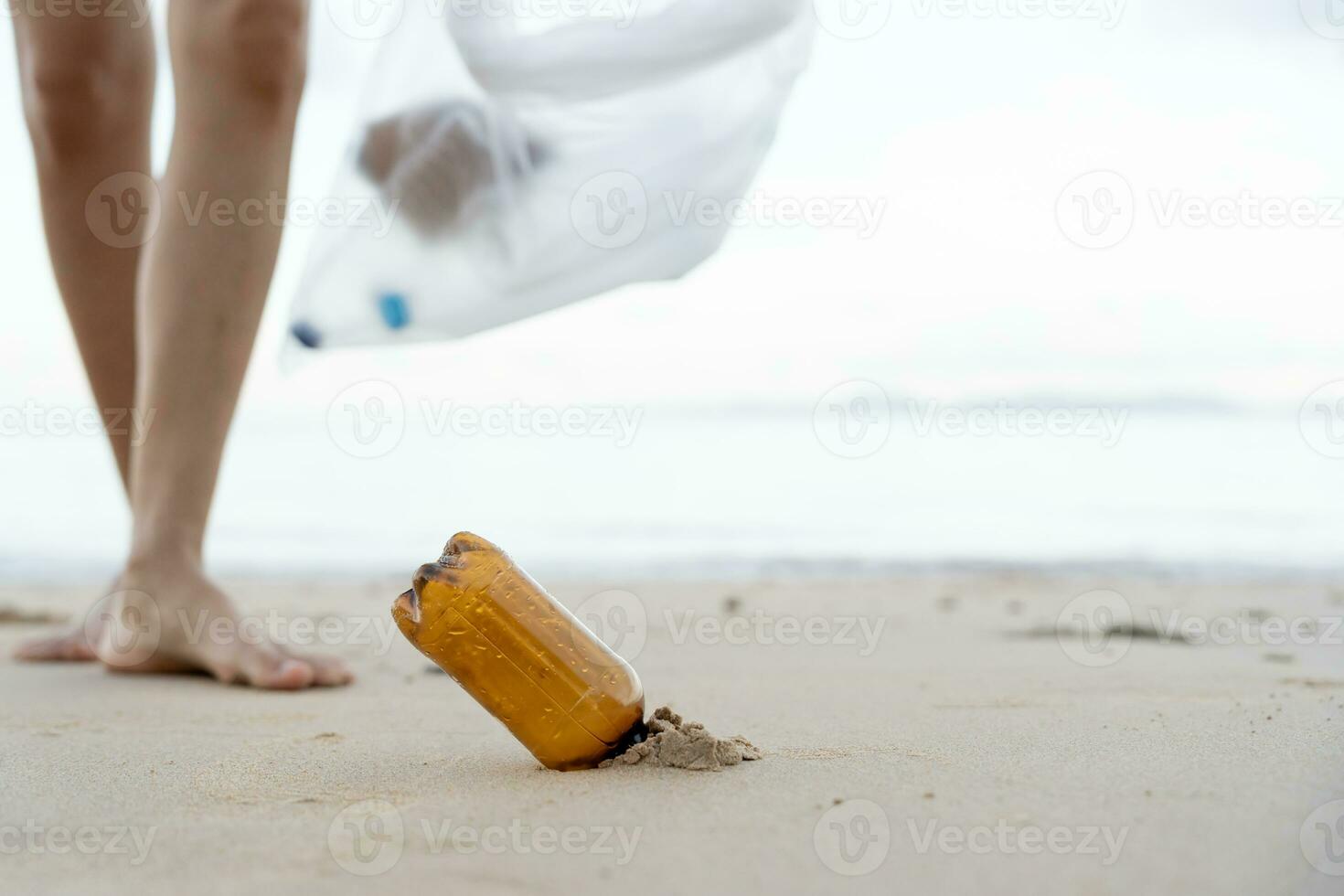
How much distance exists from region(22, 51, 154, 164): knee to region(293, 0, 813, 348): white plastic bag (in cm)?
55

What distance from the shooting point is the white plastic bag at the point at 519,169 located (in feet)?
7.54

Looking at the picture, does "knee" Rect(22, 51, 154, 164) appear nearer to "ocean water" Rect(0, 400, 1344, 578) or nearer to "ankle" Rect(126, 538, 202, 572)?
"ankle" Rect(126, 538, 202, 572)

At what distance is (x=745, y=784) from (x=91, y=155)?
6.76ft

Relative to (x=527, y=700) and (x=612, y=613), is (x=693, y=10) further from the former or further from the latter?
(x=612, y=613)


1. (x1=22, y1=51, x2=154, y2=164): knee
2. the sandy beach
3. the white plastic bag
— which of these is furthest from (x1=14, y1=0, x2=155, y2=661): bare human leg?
the sandy beach

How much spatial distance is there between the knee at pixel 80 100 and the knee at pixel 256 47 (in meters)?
0.54

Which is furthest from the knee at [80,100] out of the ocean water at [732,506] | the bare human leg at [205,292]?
the ocean water at [732,506]

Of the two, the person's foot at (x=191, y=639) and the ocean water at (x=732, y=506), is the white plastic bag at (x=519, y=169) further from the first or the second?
the ocean water at (x=732, y=506)

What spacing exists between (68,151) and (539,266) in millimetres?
1039

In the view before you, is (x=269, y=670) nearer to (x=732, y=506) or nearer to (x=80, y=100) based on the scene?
(x=80, y=100)

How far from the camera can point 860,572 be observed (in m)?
5.07

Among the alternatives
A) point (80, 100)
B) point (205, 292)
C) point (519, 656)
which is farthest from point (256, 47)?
point (519, 656)

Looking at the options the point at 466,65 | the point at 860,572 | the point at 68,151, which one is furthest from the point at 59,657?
the point at 860,572

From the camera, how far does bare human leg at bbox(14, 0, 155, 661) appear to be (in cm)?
232
